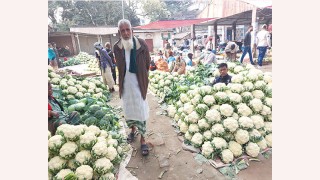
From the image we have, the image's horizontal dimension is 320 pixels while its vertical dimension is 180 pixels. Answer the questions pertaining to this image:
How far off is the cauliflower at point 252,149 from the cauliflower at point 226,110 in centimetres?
41

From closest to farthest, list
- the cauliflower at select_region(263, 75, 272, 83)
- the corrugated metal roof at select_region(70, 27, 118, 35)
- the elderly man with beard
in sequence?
the elderly man with beard → the cauliflower at select_region(263, 75, 272, 83) → the corrugated metal roof at select_region(70, 27, 118, 35)

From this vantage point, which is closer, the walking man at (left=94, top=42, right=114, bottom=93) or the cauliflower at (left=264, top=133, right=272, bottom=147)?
the cauliflower at (left=264, top=133, right=272, bottom=147)

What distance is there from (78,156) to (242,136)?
1728 mm

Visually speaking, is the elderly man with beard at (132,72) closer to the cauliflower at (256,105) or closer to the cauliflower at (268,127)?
the cauliflower at (256,105)

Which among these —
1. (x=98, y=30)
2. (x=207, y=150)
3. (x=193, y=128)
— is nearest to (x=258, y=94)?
(x=193, y=128)

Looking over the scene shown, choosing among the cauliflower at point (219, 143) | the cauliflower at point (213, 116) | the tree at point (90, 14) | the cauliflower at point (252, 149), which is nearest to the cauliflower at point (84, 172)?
the cauliflower at point (219, 143)

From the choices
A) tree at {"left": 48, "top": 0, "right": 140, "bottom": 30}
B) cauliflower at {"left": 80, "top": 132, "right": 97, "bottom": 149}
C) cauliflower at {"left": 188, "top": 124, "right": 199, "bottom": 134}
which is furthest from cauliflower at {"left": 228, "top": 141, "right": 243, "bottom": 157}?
tree at {"left": 48, "top": 0, "right": 140, "bottom": 30}

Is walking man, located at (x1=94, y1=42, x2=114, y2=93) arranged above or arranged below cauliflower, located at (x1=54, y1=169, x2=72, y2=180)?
above

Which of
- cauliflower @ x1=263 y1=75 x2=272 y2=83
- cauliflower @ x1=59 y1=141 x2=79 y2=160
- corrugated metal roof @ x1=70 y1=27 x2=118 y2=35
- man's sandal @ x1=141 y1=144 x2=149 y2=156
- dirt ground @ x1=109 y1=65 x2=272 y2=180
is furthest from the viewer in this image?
corrugated metal roof @ x1=70 y1=27 x2=118 y2=35

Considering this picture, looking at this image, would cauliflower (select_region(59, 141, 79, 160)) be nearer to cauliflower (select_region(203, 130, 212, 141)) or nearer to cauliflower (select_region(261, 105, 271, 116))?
cauliflower (select_region(203, 130, 212, 141))

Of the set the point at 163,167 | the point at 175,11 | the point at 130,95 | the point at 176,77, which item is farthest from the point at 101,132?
the point at 175,11

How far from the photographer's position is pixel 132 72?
94.1 inches

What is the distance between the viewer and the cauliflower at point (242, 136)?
2414 mm

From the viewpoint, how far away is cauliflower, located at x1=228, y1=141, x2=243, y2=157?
2.38 meters
